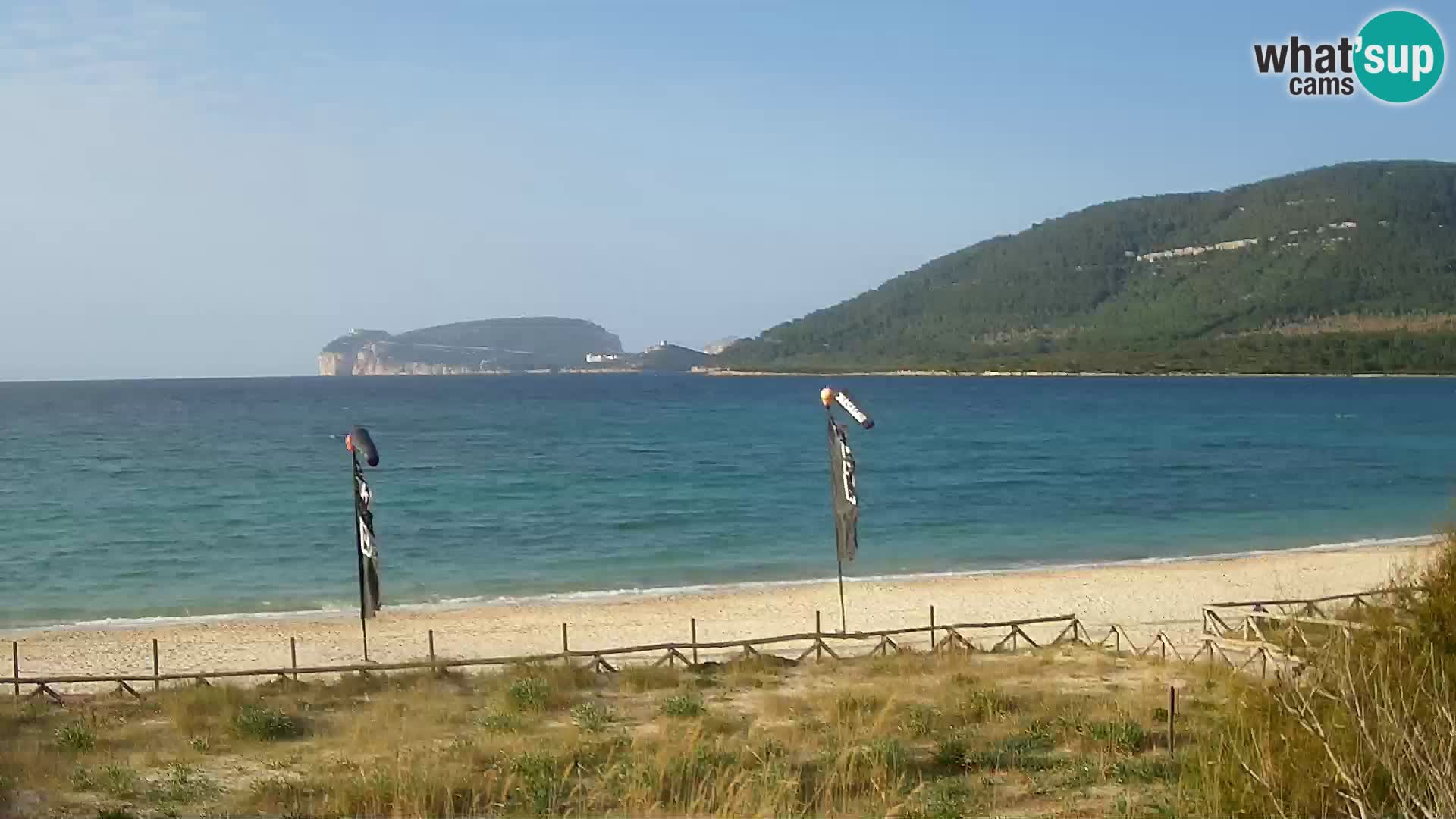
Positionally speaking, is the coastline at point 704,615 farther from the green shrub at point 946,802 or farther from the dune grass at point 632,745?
the green shrub at point 946,802

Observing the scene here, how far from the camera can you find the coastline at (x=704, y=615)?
847 inches

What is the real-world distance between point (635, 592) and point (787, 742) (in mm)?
18862

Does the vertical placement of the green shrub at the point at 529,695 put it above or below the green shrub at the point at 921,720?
below

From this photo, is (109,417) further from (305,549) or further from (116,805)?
(116,805)

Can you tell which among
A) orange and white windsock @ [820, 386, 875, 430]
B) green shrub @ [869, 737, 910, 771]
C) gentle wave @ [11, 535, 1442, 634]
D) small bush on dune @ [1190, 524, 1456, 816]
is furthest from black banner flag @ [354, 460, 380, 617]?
small bush on dune @ [1190, 524, 1456, 816]

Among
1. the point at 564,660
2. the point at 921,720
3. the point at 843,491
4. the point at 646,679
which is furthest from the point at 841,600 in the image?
the point at 921,720

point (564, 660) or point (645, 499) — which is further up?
point (564, 660)

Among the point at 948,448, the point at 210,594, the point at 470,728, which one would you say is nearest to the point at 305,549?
the point at 210,594

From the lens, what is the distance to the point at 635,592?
94.3 feet

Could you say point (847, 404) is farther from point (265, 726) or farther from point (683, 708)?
point (265, 726)

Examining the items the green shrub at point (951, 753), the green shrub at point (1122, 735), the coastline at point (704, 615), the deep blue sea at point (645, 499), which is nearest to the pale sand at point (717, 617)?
the coastline at point (704, 615)

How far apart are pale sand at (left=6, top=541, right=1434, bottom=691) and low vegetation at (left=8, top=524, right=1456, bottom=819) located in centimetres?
609

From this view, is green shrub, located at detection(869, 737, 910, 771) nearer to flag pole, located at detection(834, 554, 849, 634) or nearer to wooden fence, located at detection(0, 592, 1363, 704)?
wooden fence, located at detection(0, 592, 1363, 704)

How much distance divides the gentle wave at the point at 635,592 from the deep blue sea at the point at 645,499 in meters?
0.52
